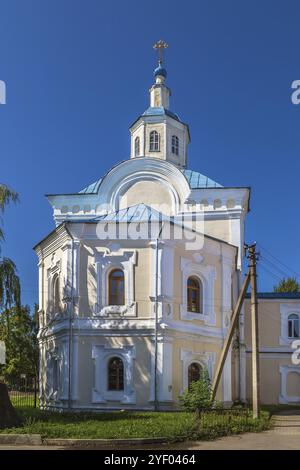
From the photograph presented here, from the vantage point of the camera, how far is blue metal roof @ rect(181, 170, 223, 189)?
3009 cm

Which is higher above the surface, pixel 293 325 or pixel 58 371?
pixel 293 325

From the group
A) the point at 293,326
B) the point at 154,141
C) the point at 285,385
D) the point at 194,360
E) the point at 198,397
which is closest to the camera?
the point at 198,397

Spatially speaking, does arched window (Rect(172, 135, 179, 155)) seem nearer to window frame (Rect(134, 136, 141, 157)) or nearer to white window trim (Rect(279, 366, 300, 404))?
window frame (Rect(134, 136, 141, 157))

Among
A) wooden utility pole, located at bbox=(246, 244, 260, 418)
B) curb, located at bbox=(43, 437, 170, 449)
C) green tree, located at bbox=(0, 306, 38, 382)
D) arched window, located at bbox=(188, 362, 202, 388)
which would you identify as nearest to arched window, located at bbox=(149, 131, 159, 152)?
wooden utility pole, located at bbox=(246, 244, 260, 418)

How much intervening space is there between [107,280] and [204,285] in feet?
13.5

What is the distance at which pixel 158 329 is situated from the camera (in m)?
22.9

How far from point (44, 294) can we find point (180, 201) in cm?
785

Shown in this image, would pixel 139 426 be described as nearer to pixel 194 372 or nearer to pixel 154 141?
pixel 194 372

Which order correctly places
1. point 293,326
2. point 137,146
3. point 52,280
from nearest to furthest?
1. point 52,280
2. point 293,326
3. point 137,146

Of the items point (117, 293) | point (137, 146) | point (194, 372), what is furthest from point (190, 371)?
point (137, 146)

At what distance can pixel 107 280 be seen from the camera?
77.6ft

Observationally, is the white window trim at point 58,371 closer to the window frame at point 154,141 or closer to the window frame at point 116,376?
the window frame at point 116,376
